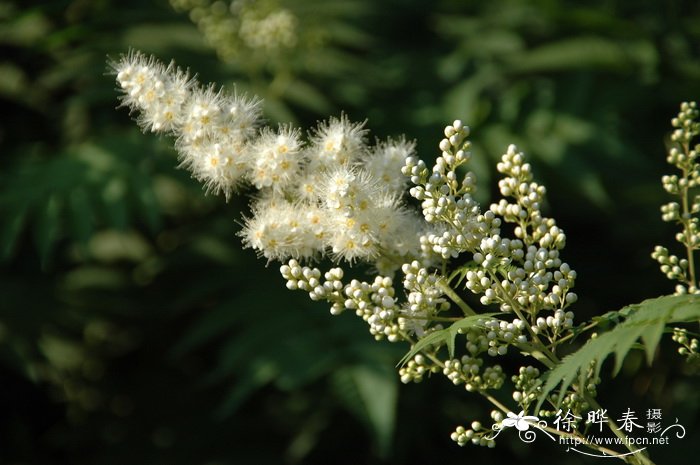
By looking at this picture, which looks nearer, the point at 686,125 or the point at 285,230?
the point at 285,230

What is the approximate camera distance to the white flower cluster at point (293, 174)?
1.41 meters

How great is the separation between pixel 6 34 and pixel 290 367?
219 cm

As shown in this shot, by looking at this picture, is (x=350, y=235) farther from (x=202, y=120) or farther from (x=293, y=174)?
(x=202, y=120)

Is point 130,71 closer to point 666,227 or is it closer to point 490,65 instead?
point 490,65

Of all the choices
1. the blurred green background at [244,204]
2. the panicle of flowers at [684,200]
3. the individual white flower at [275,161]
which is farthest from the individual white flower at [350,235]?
the blurred green background at [244,204]

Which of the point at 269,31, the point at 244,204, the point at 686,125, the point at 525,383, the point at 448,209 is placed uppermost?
the point at 269,31

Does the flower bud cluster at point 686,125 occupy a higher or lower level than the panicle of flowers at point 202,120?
higher

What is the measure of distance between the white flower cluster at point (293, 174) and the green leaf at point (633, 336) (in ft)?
1.37

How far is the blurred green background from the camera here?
345cm

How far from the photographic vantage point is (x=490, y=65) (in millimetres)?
3898

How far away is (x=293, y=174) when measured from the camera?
1.47 meters

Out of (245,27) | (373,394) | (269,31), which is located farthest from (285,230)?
(245,27)

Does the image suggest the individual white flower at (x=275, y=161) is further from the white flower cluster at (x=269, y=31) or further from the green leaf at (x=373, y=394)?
the white flower cluster at (x=269, y=31)

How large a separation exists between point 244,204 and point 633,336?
2.79 m
